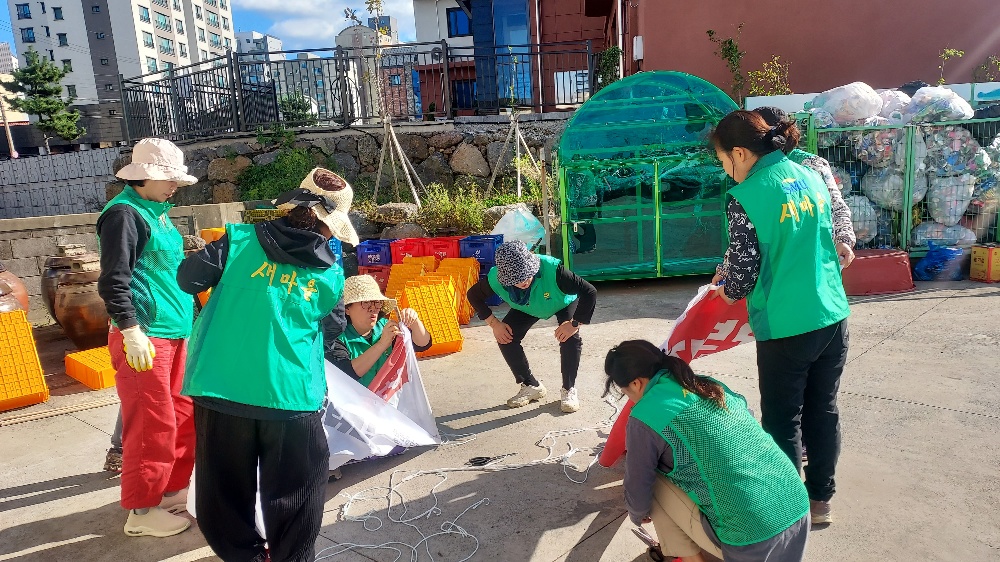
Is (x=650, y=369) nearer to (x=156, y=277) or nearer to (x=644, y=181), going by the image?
(x=156, y=277)

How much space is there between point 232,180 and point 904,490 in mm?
11780

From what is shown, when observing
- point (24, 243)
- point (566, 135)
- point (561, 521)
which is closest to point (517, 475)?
point (561, 521)

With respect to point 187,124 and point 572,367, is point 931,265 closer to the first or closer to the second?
point 572,367

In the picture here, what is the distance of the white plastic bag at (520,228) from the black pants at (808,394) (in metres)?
5.40

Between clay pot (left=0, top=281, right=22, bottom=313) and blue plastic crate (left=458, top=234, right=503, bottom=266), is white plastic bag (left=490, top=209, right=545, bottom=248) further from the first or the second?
clay pot (left=0, top=281, right=22, bottom=313)

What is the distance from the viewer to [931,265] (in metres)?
7.14

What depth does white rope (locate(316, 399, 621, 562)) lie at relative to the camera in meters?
2.83


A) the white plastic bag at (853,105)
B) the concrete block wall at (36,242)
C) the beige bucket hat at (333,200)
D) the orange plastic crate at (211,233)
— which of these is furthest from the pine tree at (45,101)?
the beige bucket hat at (333,200)

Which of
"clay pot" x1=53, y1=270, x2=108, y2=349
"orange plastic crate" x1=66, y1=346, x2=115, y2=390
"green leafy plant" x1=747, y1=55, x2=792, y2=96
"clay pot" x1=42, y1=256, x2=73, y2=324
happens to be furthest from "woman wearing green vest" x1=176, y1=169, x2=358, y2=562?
"green leafy plant" x1=747, y1=55, x2=792, y2=96

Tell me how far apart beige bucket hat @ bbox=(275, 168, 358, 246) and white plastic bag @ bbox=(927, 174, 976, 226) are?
7.26 metres

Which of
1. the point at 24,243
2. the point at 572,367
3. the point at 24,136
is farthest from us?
the point at 24,136

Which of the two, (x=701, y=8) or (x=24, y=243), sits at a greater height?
(x=701, y=8)

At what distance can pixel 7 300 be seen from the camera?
585 centimetres

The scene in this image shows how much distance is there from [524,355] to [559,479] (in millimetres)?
1150
